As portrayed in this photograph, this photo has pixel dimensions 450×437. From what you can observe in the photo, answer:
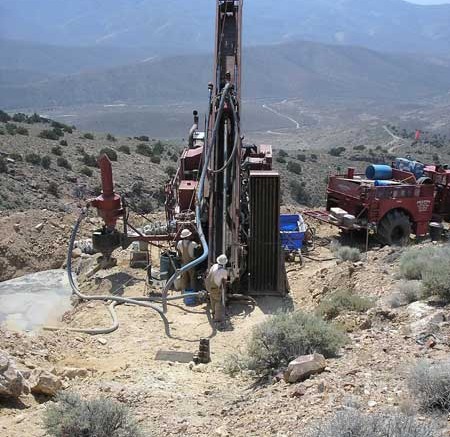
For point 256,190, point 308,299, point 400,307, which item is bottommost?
point 308,299

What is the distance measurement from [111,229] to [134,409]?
24.3 ft

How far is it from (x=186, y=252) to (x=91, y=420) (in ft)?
21.2

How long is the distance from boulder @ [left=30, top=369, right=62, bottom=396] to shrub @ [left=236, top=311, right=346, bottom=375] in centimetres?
223

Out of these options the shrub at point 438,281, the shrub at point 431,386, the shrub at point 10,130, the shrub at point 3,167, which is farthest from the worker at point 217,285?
the shrub at point 10,130

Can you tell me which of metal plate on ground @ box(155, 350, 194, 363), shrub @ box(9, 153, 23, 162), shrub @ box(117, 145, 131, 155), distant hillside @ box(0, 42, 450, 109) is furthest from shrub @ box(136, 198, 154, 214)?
distant hillside @ box(0, 42, 450, 109)

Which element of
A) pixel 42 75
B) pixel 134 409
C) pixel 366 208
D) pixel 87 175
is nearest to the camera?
pixel 134 409

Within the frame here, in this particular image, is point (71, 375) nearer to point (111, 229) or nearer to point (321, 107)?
point (111, 229)

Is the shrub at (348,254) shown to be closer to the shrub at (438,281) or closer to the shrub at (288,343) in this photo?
the shrub at (438,281)

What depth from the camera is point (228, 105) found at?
13.3 m

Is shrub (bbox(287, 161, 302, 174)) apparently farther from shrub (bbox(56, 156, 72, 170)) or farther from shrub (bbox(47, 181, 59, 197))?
shrub (bbox(47, 181, 59, 197))

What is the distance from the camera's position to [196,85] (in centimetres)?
17125

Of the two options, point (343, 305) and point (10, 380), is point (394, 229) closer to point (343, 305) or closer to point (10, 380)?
point (343, 305)

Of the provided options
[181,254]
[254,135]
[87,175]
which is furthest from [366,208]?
[254,135]

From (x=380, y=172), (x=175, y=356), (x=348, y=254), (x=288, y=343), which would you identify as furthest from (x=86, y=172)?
(x=288, y=343)
